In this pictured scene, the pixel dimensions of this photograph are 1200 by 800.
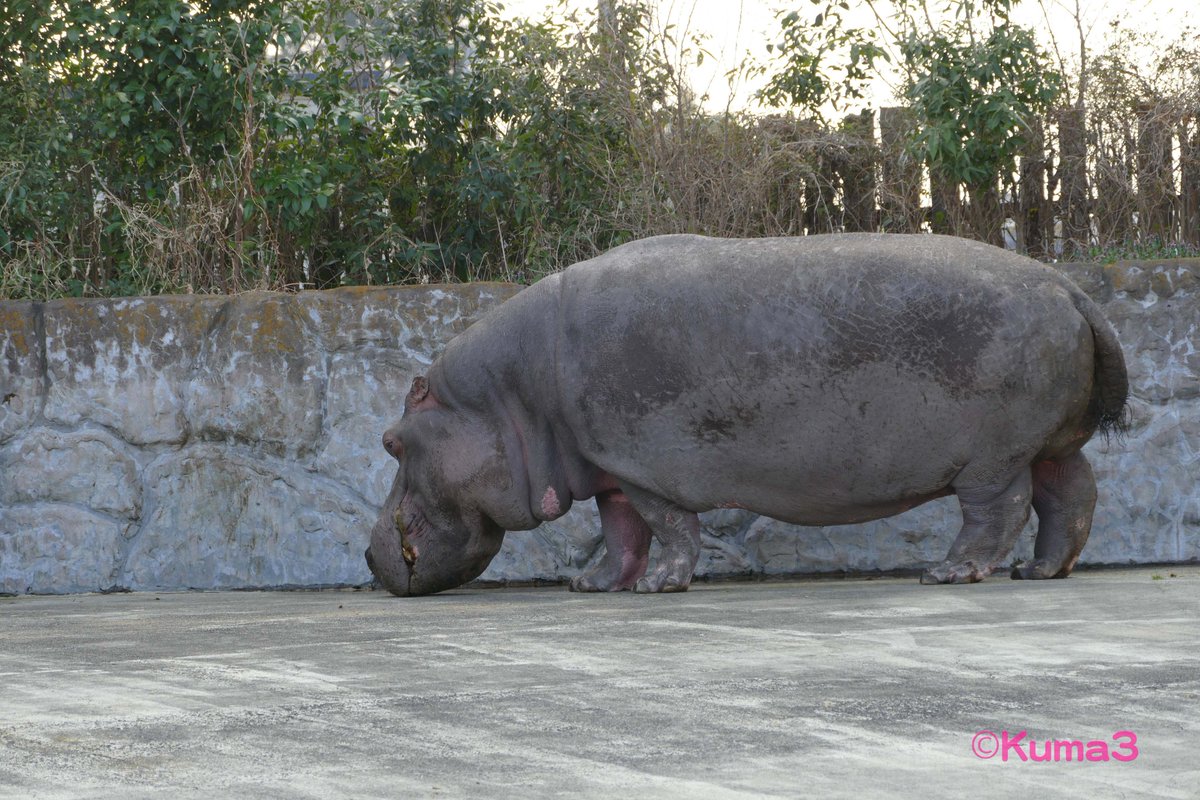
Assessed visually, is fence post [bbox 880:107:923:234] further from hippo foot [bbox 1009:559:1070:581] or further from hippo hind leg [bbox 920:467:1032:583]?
hippo hind leg [bbox 920:467:1032:583]

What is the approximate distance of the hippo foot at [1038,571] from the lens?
569cm

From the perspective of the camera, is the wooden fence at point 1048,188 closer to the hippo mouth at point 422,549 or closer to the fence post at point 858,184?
the fence post at point 858,184

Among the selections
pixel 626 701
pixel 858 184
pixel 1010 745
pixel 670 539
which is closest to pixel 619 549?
pixel 670 539

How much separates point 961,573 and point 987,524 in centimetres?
19

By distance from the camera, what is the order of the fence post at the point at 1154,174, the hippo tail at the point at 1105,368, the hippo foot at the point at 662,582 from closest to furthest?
the hippo tail at the point at 1105,368
the hippo foot at the point at 662,582
the fence post at the point at 1154,174

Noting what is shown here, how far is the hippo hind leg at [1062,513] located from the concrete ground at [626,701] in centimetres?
76

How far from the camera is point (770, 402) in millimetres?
5512

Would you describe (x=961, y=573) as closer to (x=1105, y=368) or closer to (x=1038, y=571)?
(x=1038, y=571)

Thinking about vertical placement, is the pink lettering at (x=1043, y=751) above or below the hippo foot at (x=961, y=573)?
below

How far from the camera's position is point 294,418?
23.5 ft

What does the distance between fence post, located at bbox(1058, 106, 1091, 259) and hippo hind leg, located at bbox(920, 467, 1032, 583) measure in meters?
2.83

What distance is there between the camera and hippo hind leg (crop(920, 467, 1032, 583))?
5.43 meters

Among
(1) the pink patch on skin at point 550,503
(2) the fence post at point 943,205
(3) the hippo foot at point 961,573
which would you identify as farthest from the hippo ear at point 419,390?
(2) the fence post at point 943,205

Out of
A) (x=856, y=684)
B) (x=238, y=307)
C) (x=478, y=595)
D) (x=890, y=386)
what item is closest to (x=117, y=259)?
(x=238, y=307)
